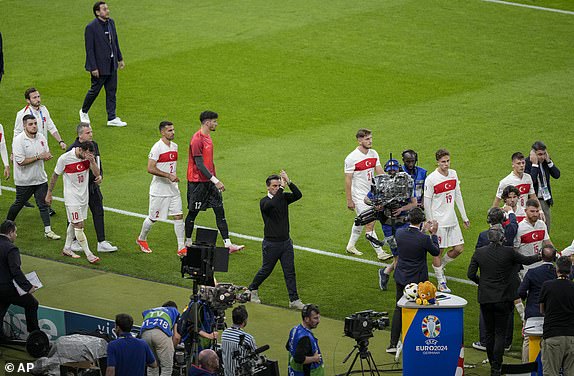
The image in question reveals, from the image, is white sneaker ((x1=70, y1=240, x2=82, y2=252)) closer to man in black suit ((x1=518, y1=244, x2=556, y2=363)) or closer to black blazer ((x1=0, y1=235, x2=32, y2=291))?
black blazer ((x1=0, y1=235, x2=32, y2=291))

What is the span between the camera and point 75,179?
17516 millimetres

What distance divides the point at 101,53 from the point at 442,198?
9050 mm

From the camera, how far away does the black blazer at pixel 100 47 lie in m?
23.0

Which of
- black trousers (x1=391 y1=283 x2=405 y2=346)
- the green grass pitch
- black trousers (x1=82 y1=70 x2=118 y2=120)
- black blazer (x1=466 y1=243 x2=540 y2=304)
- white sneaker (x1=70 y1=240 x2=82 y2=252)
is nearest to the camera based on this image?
black blazer (x1=466 y1=243 x2=540 y2=304)

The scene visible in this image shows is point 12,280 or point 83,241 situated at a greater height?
point 83,241

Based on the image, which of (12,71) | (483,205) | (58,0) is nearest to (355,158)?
(483,205)

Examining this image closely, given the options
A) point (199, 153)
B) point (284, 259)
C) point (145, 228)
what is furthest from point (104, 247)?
point (284, 259)

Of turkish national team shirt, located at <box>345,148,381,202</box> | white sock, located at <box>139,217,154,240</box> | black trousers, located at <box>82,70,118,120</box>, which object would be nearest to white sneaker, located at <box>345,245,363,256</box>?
turkish national team shirt, located at <box>345,148,381,202</box>

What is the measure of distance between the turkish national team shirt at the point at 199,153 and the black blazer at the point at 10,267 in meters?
3.92

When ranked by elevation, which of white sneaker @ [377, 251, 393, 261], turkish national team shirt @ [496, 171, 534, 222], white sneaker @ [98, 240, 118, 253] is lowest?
white sneaker @ [377, 251, 393, 261]

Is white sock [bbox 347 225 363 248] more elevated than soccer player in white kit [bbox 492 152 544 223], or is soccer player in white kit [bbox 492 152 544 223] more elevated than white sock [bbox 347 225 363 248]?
soccer player in white kit [bbox 492 152 544 223]

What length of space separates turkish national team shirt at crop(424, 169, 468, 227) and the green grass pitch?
1054mm

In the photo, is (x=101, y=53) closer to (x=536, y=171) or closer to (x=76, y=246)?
(x=76, y=246)

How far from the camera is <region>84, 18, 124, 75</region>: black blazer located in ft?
75.6
